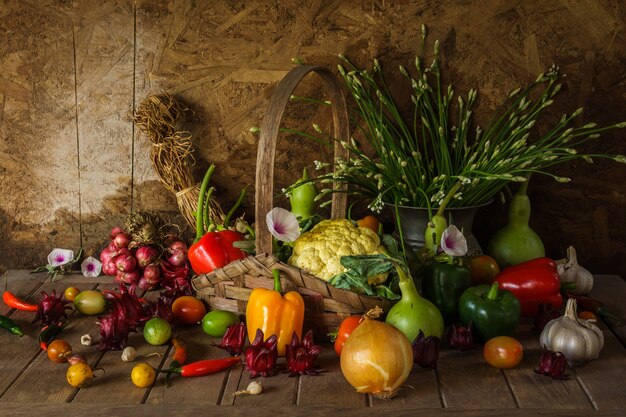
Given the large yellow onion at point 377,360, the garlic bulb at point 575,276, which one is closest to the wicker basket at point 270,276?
the large yellow onion at point 377,360

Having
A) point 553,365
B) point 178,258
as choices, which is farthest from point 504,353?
point 178,258

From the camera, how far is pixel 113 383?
1.58 metres

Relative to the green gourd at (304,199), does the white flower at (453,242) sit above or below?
below

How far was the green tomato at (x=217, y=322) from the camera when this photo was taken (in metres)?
1.80

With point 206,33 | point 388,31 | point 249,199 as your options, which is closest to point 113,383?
point 249,199

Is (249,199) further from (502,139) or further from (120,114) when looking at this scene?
(502,139)

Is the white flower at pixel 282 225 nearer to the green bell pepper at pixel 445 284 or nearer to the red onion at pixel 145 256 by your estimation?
the green bell pepper at pixel 445 284

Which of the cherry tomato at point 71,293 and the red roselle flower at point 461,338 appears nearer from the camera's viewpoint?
the red roselle flower at point 461,338

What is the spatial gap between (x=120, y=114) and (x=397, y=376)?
1345mm

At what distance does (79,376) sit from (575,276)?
144 centimetres

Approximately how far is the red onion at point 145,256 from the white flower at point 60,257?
31 centimetres

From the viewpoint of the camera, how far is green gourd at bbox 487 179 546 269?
7.27 ft

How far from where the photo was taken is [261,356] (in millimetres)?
1604

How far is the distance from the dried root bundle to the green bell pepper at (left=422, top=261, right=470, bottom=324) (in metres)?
0.79
